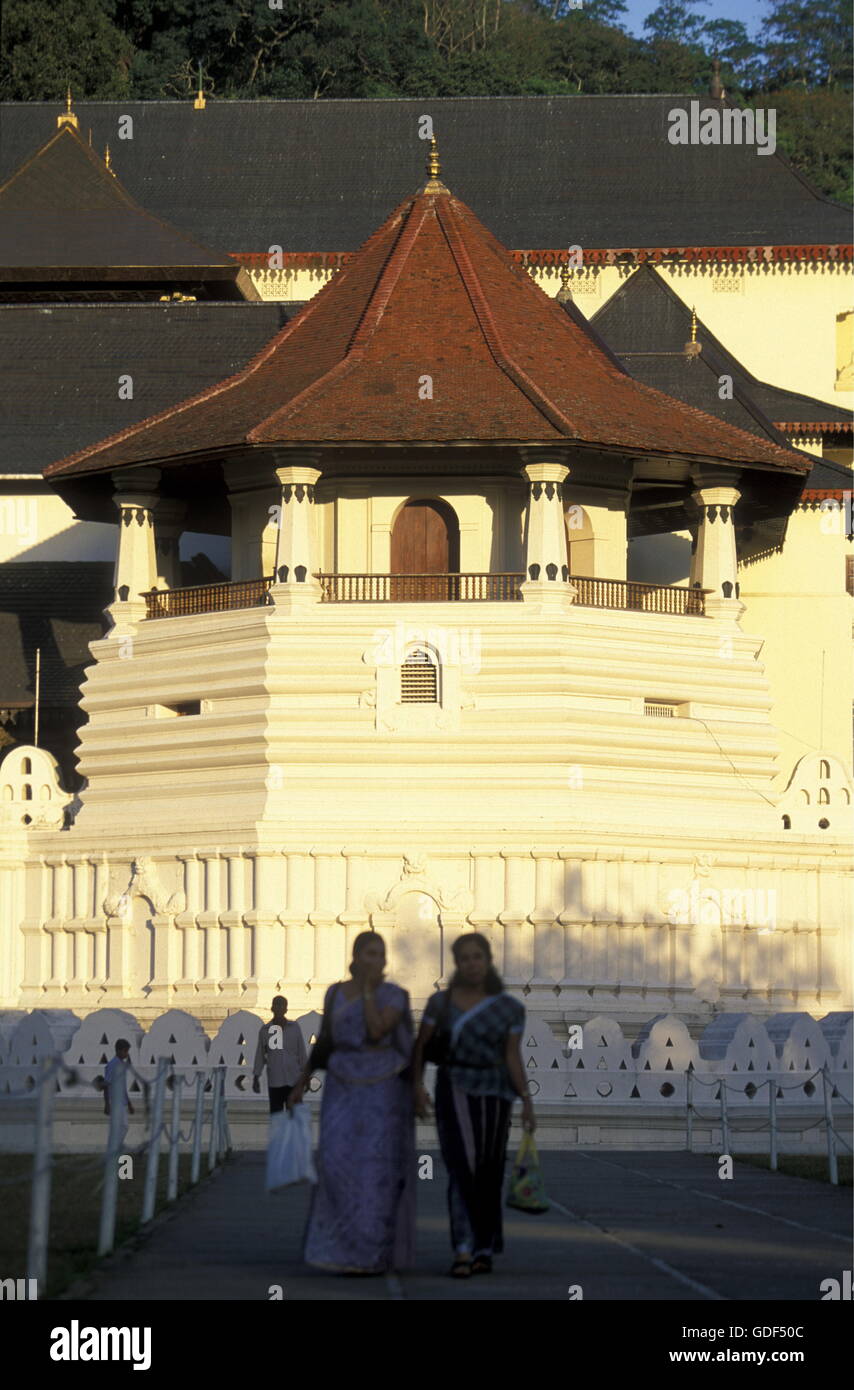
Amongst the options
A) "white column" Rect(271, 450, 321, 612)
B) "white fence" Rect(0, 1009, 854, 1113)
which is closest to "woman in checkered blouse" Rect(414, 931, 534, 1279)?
"white fence" Rect(0, 1009, 854, 1113)

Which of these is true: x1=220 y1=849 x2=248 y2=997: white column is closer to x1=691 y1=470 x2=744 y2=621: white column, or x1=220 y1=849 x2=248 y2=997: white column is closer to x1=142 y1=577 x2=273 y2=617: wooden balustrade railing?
x1=142 y1=577 x2=273 y2=617: wooden balustrade railing

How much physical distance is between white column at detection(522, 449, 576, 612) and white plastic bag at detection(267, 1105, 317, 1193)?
22.2 metres

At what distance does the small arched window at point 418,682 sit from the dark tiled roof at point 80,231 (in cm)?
1995

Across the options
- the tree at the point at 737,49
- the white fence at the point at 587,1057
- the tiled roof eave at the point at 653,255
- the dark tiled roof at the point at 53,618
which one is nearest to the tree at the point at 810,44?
the tree at the point at 737,49

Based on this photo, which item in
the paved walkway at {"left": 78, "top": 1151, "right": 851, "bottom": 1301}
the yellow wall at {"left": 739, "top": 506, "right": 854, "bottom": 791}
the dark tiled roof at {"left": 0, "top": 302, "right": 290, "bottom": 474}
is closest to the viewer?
the paved walkway at {"left": 78, "top": 1151, "right": 851, "bottom": 1301}

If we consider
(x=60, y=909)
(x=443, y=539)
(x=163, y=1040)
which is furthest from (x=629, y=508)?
(x=163, y=1040)

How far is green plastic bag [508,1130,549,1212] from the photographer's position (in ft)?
46.8

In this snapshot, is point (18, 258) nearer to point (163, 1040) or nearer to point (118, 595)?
point (118, 595)

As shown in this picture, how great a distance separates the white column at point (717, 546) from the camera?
38344 millimetres

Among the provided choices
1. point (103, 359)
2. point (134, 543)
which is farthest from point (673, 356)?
point (134, 543)

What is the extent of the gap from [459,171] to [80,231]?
10141mm

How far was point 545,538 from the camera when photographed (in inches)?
1431

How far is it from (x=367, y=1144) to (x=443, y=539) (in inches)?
993

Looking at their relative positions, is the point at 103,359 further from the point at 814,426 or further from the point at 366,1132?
the point at 366,1132
